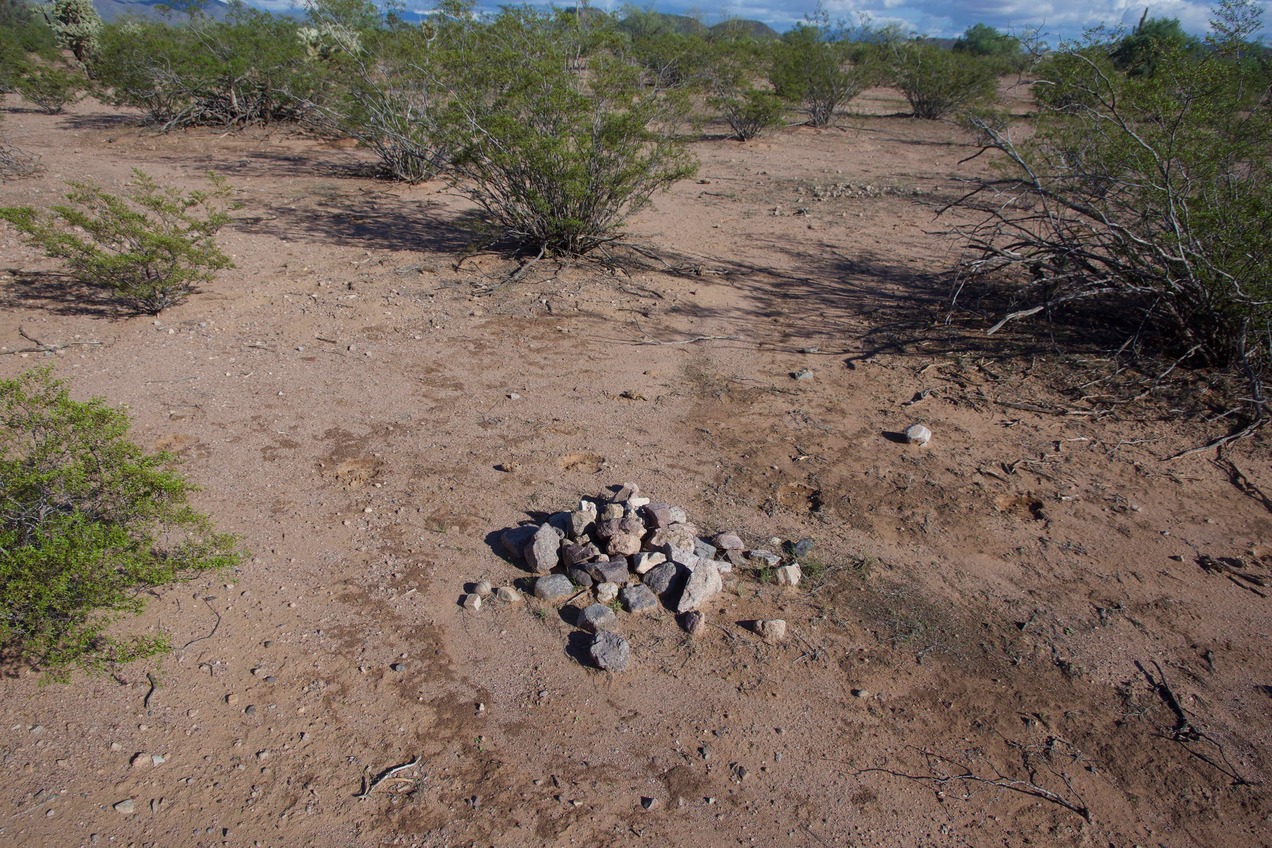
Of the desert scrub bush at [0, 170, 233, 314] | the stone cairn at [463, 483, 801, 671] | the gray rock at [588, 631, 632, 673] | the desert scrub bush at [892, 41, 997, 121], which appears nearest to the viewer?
the gray rock at [588, 631, 632, 673]

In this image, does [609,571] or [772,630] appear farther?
[609,571]

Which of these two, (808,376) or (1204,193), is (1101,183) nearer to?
(1204,193)

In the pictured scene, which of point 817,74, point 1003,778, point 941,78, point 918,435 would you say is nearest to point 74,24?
point 817,74

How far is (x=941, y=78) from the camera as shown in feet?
54.9

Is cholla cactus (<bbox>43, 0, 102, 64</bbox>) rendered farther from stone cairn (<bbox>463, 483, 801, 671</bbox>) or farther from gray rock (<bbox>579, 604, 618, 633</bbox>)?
gray rock (<bbox>579, 604, 618, 633</bbox>)

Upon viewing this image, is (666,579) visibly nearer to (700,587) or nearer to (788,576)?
(700,587)

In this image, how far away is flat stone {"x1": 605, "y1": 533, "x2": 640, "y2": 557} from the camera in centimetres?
336

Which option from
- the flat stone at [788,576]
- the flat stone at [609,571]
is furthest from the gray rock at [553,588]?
the flat stone at [788,576]

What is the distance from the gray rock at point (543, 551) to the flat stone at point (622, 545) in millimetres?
250

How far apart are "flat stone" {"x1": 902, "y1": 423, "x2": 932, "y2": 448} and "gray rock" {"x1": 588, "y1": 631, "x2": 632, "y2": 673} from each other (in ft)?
8.03

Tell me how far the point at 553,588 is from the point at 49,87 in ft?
54.1

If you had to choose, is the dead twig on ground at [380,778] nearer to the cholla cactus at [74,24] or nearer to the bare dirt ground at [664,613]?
the bare dirt ground at [664,613]

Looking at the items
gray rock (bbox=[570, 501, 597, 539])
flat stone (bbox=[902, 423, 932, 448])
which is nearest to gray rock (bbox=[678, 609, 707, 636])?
gray rock (bbox=[570, 501, 597, 539])

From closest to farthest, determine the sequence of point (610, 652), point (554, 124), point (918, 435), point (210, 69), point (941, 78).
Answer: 1. point (610, 652)
2. point (918, 435)
3. point (554, 124)
4. point (210, 69)
5. point (941, 78)
